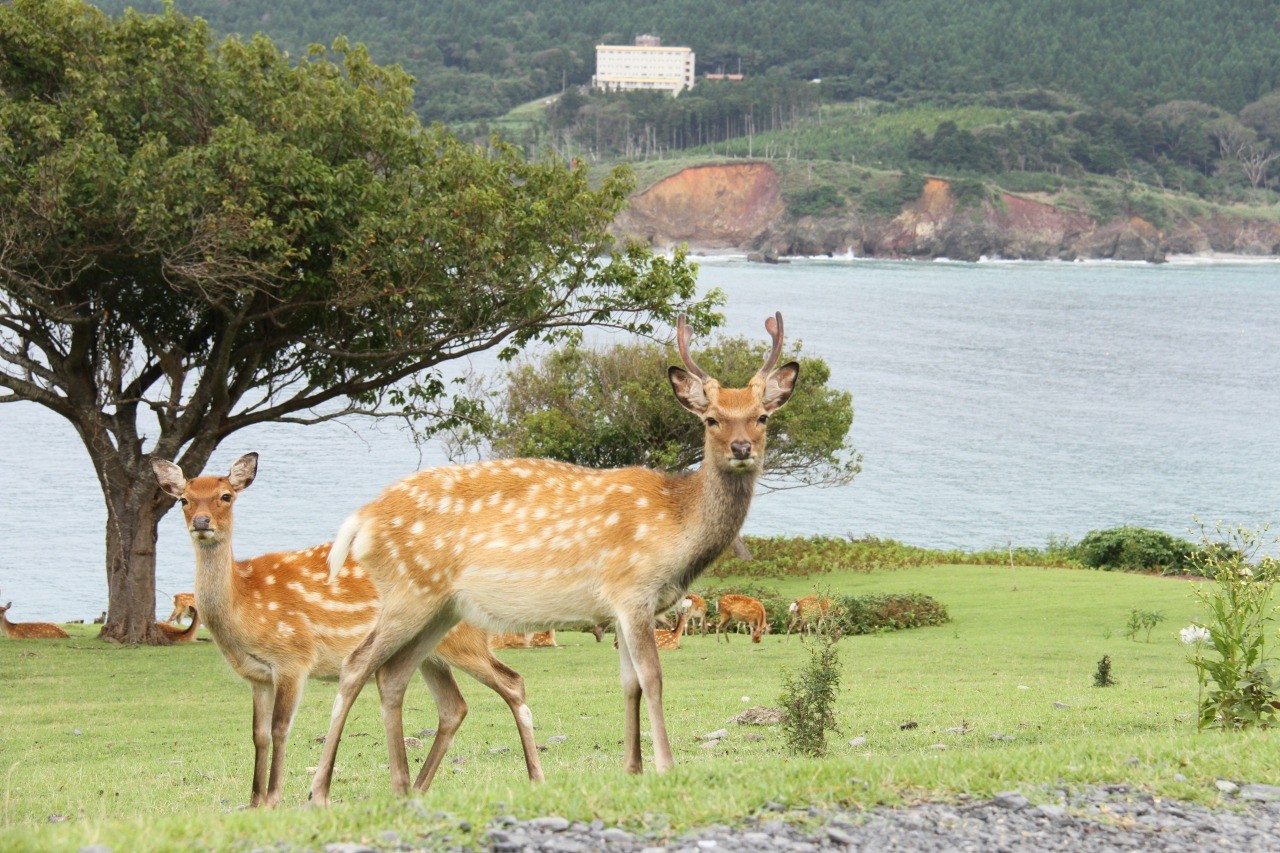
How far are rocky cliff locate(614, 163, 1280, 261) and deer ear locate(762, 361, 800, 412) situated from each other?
583 ft

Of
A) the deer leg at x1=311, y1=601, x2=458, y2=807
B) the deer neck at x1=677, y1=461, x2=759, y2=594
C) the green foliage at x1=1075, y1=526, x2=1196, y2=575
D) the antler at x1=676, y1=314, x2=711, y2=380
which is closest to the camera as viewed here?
the deer neck at x1=677, y1=461, x2=759, y2=594

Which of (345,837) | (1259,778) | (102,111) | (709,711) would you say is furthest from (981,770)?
(102,111)

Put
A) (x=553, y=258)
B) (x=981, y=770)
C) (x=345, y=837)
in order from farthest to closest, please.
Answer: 1. (x=553, y=258)
2. (x=981, y=770)
3. (x=345, y=837)

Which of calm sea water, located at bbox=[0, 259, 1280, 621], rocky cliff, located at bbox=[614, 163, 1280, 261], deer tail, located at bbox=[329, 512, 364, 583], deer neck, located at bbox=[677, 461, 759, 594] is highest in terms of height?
rocky cliff, located at bbox=[614, 163, 1280, 261]

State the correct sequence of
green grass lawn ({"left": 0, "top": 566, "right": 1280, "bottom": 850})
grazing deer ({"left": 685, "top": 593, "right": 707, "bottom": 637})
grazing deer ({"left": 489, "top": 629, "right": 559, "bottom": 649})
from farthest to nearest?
grazing deer ({"left": 685, "top": 593, "right": 707, "bottom": 637}) → grazing deer ({"left": 489, "top": 629, "right": 559, "bottom": 649}) → green grass lawn ({"left": 0, "top": 566, "right": 1280, "bottom": 850})

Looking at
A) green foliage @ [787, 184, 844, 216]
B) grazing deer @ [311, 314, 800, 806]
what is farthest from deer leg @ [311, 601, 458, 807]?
green foliage @ [787, 184, 844, 216]

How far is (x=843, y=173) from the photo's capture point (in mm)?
192375

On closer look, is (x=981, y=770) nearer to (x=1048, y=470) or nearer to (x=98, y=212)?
(x=98, y=212)

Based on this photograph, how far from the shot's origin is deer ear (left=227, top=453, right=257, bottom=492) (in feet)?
35.0

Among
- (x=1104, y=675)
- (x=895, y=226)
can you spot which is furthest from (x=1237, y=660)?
(x=895, y=226)

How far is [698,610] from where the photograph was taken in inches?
995

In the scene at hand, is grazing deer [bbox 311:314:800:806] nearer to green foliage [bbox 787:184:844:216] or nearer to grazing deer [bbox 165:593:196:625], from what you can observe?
grazing deer [bbox 165:593:196:625]

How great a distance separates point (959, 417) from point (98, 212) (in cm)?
7340

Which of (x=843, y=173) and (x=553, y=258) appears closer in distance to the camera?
(x=553, y=258)
